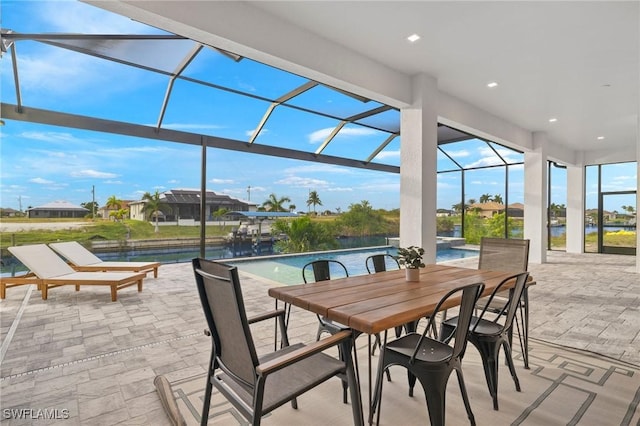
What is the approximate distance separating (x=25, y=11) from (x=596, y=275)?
10470mm

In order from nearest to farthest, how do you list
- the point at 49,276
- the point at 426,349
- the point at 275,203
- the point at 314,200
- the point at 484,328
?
the point at 426,349 → the point at 484,328 → the point at 49,276 → the point at 275,203 → the point at 314,200

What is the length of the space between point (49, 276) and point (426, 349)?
497 centimetres

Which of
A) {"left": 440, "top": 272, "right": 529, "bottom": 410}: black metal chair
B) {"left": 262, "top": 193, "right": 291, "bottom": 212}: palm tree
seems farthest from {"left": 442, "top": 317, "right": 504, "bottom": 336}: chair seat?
{"left": 262, "top": 193, "right": 291, "bottom": 212}: palm tree

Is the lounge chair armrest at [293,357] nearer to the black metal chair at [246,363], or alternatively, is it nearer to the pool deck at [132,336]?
the black metal chair at [246,363]

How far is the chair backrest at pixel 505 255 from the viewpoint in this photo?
119 inches

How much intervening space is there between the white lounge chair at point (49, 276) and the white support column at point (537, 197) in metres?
8.94

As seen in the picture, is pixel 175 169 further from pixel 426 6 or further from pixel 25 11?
pixel 426 6

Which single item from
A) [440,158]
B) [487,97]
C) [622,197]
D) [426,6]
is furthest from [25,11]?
[622,197]

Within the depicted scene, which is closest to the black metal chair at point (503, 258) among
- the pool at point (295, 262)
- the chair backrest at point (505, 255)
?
the chair backrest at point (505, 255)

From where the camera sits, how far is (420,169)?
4.69m

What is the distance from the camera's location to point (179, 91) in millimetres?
5832

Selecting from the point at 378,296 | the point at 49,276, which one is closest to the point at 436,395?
the point at 378,296

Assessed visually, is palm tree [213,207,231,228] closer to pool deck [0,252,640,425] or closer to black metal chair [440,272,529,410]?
pool deck [0,252,640,425]

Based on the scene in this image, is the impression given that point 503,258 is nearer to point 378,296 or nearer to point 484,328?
point 484,328
